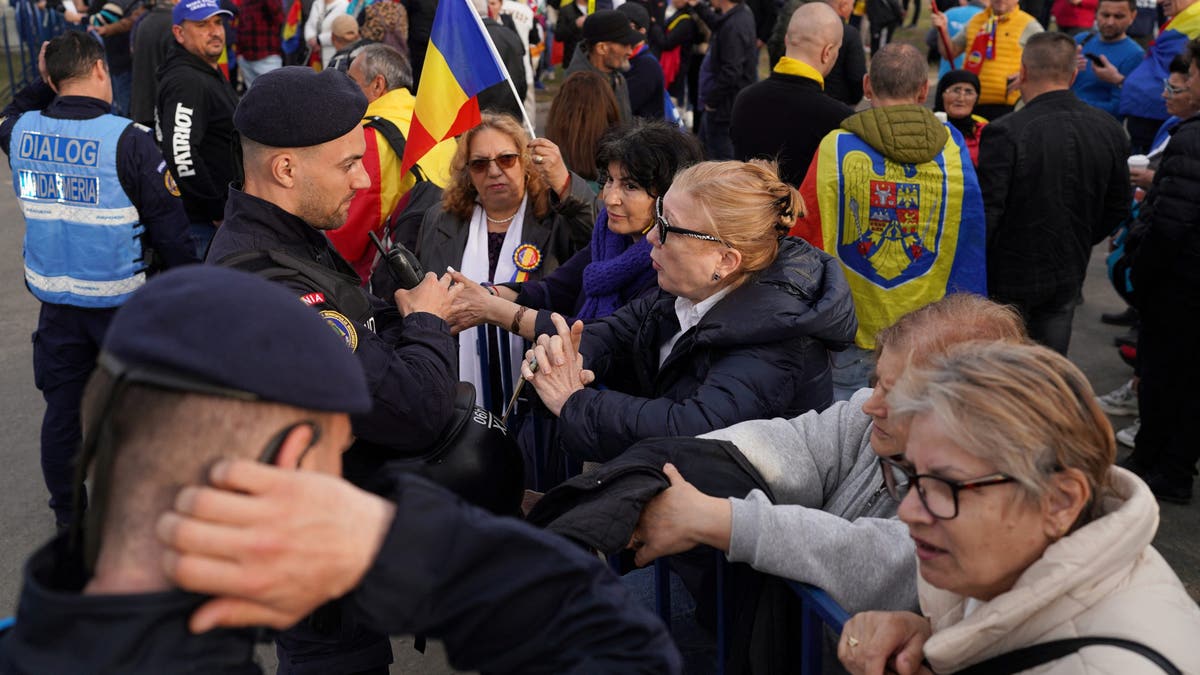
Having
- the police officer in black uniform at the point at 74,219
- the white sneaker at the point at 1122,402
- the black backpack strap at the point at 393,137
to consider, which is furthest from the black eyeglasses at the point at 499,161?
the white sneaker at the point at 1122,402

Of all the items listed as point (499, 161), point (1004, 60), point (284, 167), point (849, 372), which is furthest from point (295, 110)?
point (1004, 60)

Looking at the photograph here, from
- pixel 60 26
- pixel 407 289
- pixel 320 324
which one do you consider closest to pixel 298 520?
pixel 320 324

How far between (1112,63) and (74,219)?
695cm

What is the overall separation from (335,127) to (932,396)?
5.88 ft

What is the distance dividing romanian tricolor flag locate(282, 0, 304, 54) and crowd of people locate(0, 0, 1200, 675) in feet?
13.7

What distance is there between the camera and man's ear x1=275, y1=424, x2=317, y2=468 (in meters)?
1.05

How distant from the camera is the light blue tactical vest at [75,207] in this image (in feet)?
14.8

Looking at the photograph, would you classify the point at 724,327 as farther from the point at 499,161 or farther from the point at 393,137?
the point at 393,137

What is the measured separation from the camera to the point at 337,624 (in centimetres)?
239

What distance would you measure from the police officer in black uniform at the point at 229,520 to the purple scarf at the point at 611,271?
2.69 metres

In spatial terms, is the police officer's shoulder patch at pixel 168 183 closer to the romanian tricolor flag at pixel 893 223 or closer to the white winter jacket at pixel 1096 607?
the romanian tricolor flag at pixel 893 223

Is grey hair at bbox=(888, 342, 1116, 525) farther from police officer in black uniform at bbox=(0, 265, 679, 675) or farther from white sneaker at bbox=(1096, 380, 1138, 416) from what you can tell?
white sneaker at bbox=(1096, 380, 1138, 416)

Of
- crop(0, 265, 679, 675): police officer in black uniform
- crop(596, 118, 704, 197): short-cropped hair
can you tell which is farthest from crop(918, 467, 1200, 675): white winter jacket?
crop(596, 118, 704, 197): short-cropped hair

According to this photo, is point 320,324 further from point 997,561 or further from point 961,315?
point 961,315
